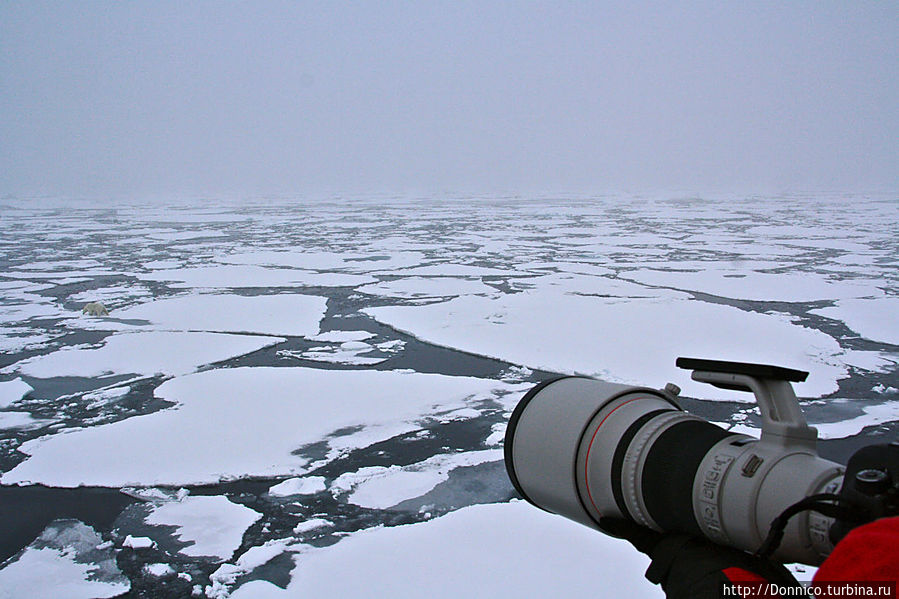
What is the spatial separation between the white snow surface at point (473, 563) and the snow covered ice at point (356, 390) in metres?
0.01

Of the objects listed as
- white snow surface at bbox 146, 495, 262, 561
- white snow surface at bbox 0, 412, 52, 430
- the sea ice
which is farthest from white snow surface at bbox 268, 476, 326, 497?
the sea ice

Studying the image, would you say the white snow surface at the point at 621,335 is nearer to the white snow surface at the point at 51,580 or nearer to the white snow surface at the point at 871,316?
the white snow surface at the point at 871,316

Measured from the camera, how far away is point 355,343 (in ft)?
20.0

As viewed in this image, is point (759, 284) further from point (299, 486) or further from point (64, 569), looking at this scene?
point (64, 569)

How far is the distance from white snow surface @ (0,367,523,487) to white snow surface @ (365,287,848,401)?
3.04 ft

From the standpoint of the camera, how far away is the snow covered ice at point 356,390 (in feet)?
9.02

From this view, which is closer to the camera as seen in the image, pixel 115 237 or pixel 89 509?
pixel 89 509

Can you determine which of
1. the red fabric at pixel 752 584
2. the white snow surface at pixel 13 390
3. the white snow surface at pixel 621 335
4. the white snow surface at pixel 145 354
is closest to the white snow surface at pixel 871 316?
the white snow surface at pixel 621 335

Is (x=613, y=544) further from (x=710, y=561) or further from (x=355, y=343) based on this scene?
(x=355, y=343)

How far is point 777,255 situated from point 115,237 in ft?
46.7

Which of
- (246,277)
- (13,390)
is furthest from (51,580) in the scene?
(246,277)

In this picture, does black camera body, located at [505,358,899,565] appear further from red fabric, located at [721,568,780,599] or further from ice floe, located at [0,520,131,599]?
ice floe, located at [0,520,131,599]

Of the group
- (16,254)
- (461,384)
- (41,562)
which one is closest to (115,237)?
(16,254)

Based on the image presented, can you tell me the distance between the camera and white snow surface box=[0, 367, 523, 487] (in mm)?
3545
